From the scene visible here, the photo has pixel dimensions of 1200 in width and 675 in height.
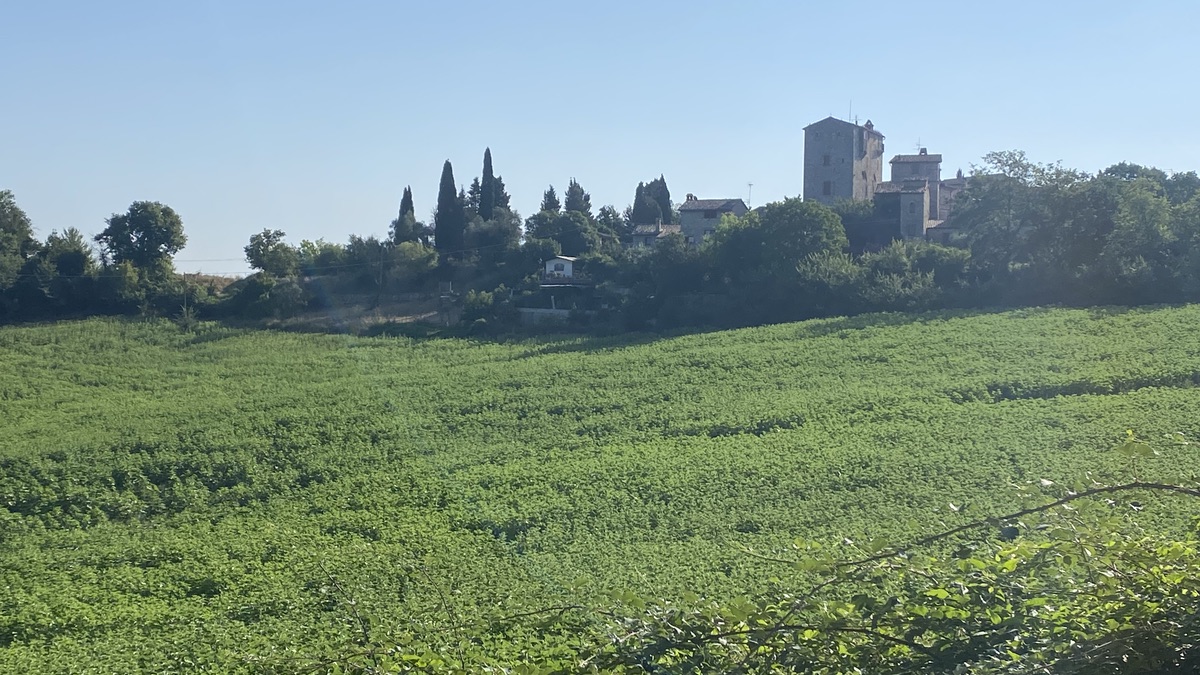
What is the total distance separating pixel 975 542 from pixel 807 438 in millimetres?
16103

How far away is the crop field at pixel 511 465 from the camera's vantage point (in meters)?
13.5

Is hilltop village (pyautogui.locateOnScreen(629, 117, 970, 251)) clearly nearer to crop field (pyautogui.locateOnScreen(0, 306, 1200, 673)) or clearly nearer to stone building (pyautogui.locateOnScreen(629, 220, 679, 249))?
stone building (pyautogui.locateOnScreen(629, 220, 679, 249))

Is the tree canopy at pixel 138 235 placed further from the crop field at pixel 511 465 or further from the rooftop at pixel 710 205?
the rooftop at pixel 710 205

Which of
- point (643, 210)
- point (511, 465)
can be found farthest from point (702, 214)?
point (511, 465)

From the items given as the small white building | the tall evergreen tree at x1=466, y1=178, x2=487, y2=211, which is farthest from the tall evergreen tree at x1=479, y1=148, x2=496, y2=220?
the small white building

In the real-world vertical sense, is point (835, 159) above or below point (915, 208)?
above

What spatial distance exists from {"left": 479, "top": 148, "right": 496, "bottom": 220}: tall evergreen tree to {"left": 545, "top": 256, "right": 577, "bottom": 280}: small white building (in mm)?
9185

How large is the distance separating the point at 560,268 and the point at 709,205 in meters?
11.5

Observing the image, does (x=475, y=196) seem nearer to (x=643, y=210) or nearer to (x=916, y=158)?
(x=643, y=210)

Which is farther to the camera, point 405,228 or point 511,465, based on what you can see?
point 405,228

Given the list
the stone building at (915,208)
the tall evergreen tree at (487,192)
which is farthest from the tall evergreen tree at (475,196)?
the stone building at (915,208)

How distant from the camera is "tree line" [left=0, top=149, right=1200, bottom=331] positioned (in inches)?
1332

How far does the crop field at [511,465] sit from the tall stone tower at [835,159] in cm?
2182

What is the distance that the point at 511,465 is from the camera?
20.3 m
